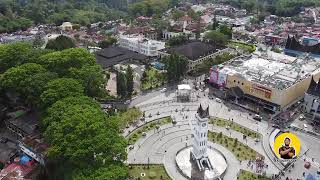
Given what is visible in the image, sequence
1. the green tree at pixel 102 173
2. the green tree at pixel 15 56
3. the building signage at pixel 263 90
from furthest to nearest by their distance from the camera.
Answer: the green tree at pixel 15 56, the building signage at pixel 263 90, the green tree at pixel 102 173

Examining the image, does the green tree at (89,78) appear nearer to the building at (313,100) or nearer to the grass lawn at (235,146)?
the grass lawn at (235,146)

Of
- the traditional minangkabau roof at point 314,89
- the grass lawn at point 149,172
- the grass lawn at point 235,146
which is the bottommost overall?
the grass lawn at point 149,172

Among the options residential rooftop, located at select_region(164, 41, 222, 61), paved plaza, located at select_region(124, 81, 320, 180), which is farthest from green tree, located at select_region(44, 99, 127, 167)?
residential rooftop, located at select_region(164, 41, 222, 61)

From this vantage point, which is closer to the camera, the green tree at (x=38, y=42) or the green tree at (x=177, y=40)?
the green tree at (x=38, y=42)

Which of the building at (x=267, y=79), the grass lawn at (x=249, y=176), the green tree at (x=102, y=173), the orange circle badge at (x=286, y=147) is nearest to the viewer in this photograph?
the green tree at (x=102, y=173)

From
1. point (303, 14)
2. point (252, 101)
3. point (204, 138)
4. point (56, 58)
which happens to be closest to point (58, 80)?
point (56, 58)

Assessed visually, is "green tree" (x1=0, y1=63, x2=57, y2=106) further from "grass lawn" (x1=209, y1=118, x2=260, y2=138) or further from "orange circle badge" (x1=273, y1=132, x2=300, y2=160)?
"orange circle badge" (x1=273, y1=132, x2=300, y2=160)

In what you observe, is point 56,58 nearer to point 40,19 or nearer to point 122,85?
point 122,85

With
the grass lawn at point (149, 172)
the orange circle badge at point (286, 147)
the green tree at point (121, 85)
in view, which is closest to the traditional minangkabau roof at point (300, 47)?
the orange circle badge at point (286, 147)
